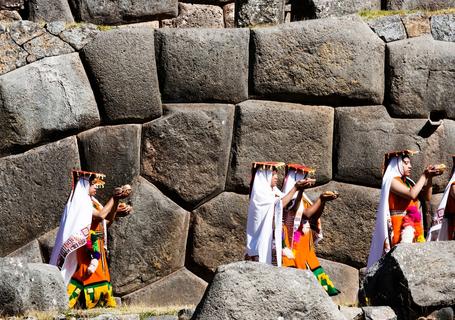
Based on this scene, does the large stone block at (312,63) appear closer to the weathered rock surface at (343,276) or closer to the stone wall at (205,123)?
the stone wall at (205,123)

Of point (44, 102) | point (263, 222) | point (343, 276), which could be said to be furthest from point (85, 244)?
point (343, 276)

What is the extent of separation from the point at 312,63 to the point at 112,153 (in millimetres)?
2124

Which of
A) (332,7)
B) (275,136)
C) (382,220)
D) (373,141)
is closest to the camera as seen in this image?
(382,220)

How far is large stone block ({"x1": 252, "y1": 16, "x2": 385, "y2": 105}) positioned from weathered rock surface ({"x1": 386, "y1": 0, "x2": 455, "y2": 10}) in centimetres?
95

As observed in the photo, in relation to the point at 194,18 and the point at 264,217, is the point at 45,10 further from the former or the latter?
the point at 264,217

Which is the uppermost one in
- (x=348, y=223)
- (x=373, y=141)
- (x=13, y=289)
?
(x=13, y=289)

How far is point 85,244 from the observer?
13289 millimetres

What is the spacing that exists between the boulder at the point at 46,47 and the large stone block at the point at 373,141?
2.73m

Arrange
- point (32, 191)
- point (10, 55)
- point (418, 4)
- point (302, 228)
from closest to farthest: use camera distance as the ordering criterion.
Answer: point (302, 228)
point (32, 191)
point (10, 55)
point (418, 4)

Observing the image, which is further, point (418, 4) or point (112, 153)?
point (418, 4)

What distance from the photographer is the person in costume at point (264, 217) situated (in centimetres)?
1330

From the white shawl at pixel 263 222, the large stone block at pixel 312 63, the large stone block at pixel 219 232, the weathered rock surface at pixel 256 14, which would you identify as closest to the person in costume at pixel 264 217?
the white shawl at pixel 263 222

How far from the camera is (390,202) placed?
13742 mm

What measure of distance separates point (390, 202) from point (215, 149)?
197cm
